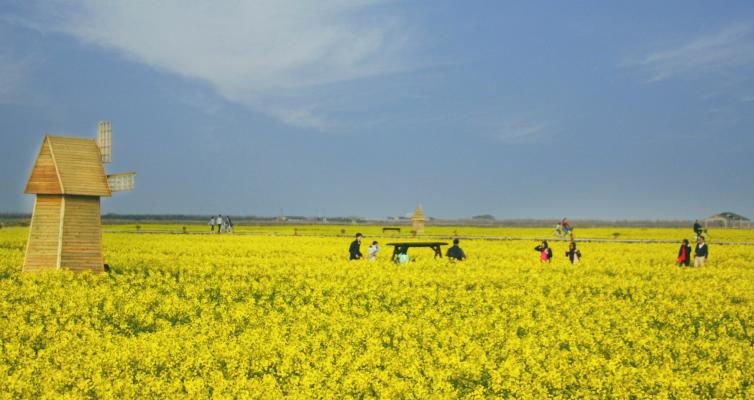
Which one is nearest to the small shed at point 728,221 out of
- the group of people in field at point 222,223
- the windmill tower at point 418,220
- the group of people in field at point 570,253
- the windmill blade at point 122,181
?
the windmill tower at point 418,220

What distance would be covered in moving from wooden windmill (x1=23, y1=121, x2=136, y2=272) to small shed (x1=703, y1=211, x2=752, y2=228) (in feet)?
339

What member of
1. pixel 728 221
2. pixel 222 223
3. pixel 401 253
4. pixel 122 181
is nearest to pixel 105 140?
pixel 122 181

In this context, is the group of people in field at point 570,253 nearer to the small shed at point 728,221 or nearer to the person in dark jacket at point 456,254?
the person in dark jacket at point 456,254

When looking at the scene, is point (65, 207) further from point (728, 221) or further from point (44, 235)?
point (728, 221)

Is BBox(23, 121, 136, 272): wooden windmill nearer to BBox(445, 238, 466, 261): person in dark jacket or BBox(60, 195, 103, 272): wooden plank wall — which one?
BBox(60, 195, 103, 272): wooden plank wall

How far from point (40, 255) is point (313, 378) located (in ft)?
79.2

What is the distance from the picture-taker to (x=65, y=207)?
31484mm

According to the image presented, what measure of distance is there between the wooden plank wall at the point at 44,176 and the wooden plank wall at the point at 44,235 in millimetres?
373

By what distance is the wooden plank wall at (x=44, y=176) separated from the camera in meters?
31.6

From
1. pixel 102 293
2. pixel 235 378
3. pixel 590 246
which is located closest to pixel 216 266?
pixel 102 293

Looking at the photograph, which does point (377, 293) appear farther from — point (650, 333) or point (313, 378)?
point (313, 378)

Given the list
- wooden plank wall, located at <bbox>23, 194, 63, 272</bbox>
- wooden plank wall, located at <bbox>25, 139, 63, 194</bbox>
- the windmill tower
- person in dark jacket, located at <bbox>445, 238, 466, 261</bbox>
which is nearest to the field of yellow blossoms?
wooden plank wall, located at <bbox>23, 194, 63, 272</bbox>

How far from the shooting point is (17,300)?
70.2ft

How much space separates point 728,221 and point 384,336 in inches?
4550
